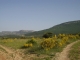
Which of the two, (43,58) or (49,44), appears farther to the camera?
(49,44)

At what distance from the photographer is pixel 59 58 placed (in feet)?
58.9

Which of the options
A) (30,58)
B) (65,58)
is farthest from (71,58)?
(30,58)

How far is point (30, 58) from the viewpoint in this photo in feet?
62.5

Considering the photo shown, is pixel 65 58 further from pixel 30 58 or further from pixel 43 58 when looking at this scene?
pixel 30 58

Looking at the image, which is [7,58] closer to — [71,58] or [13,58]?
[13,58]

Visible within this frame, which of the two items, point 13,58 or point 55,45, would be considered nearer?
point 13,58

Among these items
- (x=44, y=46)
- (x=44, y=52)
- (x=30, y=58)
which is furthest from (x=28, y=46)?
(x=30, y=58)

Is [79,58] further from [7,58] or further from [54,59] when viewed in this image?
[7,58]

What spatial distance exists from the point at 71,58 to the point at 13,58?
6.43 meters

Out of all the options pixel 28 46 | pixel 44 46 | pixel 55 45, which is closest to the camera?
pixel 44 46

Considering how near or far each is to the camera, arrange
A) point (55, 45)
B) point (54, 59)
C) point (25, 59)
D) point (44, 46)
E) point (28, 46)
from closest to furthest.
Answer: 1. point (54, 59)
2. point (25, 59)
3. point (44, 46)
4. point (55, 45)
5. point (28, 46)

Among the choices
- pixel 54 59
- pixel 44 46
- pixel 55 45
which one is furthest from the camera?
pixel 55 45

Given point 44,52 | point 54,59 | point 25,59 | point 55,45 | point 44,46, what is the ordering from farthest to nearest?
point 55,45 < point 44,46 < point 44,52 < point 25,59 < point 54,59

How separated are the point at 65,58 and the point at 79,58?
4.95ft
